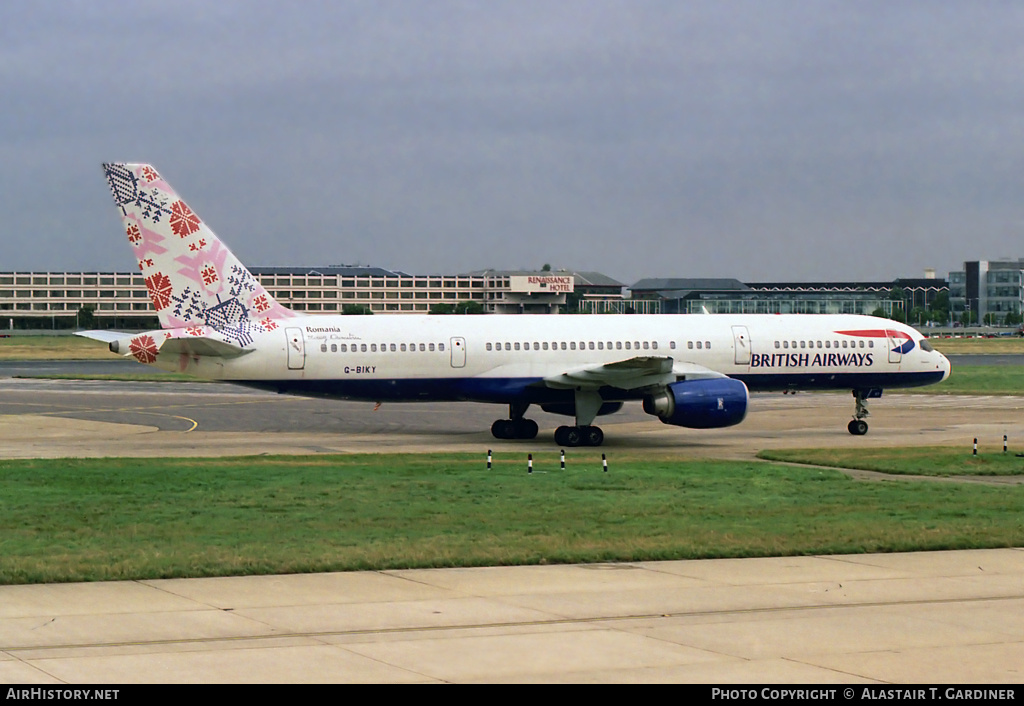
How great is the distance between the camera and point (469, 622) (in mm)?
13852

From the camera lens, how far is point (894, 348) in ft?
144

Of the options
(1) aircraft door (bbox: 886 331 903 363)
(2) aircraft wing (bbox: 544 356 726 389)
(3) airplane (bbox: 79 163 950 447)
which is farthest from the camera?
(1) aircraft door (bbox: 886 331 903 363)

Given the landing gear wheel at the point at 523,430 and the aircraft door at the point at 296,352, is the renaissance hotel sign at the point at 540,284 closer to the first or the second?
the landing gear wheel at the point at 523,430

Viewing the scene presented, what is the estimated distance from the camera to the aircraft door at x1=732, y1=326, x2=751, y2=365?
137ft

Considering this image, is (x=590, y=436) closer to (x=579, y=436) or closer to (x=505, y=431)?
(x=579, y=436)

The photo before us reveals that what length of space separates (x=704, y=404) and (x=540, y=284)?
11109 centimetres

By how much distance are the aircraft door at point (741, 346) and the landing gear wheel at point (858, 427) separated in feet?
14.5

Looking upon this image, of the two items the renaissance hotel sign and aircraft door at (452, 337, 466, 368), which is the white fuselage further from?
the renaissance hotel sign

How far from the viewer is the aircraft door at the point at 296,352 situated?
38.4 metres

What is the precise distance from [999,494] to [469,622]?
14957mm

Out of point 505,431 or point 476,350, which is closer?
point 476,350

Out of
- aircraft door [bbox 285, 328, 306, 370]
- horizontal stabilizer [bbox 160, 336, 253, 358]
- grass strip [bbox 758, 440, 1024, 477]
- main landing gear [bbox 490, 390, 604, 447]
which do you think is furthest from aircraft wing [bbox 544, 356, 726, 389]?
horizontal stabilizer [bbox 160, 336, 253, 358]

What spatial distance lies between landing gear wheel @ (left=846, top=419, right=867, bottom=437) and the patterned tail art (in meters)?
19.4

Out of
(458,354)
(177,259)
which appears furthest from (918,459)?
(177,259)
